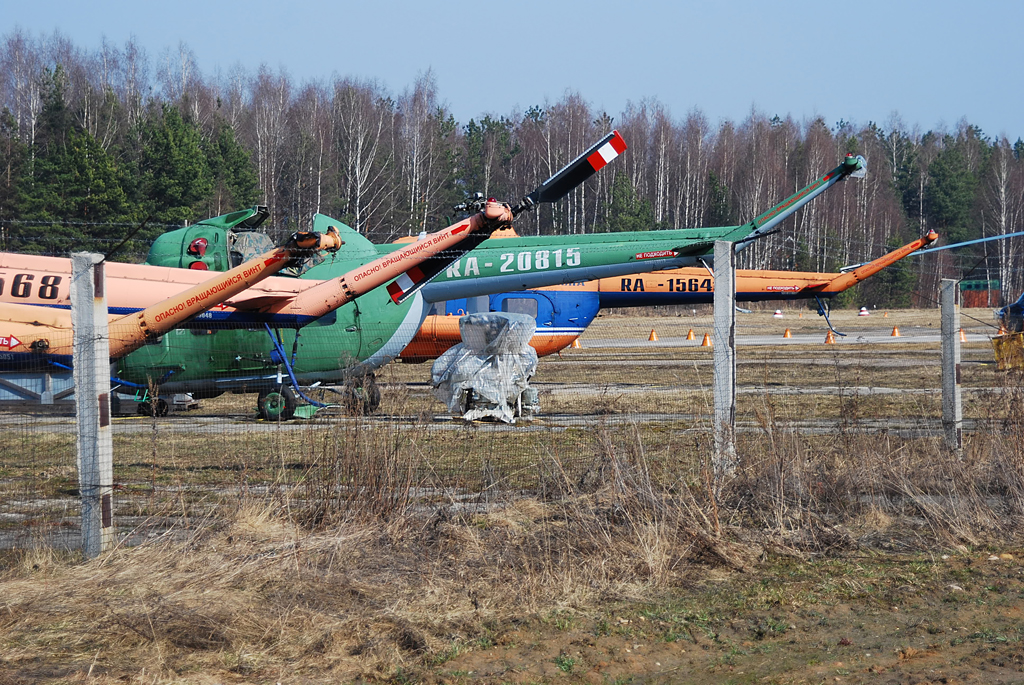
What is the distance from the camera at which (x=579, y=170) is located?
9.27 m

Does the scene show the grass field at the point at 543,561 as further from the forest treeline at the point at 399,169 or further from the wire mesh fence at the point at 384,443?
the forest treeline at the point at 399,169

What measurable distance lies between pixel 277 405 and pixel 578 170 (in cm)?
600

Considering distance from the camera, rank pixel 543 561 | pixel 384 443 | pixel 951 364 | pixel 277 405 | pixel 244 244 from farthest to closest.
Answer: pixel 244 244 → pixel 277 405 → pixel 951 364 → pixel 384 443 → pixel 543 561

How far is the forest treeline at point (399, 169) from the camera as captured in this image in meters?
44.0

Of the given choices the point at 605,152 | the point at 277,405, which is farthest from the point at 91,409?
the point at 277,405

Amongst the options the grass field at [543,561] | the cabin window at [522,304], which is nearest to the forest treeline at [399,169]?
the cabin window at [522,304]

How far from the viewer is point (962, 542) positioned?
6.43 metres

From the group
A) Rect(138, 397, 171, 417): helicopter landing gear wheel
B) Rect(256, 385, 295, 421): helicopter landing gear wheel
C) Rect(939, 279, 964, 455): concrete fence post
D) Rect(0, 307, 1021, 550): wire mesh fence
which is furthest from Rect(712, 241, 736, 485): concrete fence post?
Rect(138, 397, 171, 417): helicopter landing gear wheel

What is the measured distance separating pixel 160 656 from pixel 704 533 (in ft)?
10.7

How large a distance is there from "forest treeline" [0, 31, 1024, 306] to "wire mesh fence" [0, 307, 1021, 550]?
21.1m

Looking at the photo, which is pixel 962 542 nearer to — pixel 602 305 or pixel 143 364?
pixel 143 364

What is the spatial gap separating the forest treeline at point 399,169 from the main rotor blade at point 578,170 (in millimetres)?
26008

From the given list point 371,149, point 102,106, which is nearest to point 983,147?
point 371,149

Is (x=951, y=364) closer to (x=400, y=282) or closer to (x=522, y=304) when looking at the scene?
(x=400, y=282)
